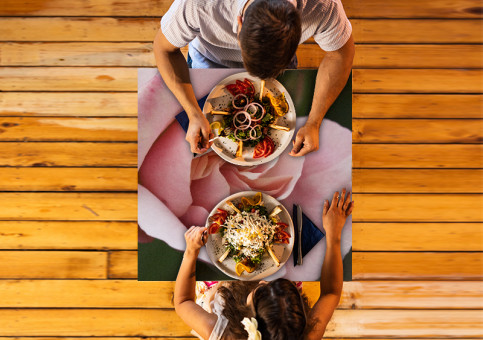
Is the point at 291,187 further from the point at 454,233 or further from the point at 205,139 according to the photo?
the point at 454,233

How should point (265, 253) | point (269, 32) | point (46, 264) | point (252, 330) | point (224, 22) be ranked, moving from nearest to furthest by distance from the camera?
point (269, 32) → point (252, 330) → point (224, 22) → point (265, 253) → point (46, 264)

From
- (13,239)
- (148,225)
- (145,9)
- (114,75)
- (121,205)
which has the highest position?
(145,9)

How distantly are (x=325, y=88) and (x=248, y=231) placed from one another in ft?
2.22

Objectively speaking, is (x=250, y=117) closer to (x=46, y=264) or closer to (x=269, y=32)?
(x=269, y=32)

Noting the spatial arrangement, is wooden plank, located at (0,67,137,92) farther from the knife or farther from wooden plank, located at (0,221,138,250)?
the knife

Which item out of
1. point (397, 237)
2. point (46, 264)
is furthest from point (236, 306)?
point (46, 264)

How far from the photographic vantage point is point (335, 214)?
4.89 feet

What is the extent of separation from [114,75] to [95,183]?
2.33ft

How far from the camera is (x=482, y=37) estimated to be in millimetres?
2295

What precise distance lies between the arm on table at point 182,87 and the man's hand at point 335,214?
59 centimetres

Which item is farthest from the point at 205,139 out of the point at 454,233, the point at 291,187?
the point at 454,233

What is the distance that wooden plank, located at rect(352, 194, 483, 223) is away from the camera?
7.46ft

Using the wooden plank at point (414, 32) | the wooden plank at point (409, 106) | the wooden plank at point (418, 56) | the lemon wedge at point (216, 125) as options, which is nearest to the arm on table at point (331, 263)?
the lemon wedge at point (216, 125)

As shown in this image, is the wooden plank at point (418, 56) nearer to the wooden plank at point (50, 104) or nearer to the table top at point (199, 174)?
the table top at point (199, 174)
